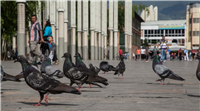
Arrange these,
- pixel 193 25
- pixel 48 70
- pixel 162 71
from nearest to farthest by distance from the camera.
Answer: pixel 48 70 < pixel 162 71 < pixel 193 25

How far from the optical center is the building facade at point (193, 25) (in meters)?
114

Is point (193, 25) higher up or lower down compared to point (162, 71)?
higher up

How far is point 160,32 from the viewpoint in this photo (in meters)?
138

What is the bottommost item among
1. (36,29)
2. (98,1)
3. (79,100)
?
(79,100)

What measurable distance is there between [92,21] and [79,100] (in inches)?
1697

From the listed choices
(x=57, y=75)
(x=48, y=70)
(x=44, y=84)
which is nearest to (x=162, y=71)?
(x=57, y=75)

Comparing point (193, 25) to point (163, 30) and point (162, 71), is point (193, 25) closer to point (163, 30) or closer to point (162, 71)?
point (163, 30)

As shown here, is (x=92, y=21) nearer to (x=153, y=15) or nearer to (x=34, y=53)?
(x=34, y=53)

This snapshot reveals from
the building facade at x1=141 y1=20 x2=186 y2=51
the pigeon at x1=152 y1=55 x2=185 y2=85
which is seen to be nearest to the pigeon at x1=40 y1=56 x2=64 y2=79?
the pigeon at x1=152 y1=55 x2=185 y2=85

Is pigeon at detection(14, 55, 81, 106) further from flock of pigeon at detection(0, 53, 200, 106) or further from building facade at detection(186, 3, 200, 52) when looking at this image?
building facade at detection(186, 3, 200, 52)

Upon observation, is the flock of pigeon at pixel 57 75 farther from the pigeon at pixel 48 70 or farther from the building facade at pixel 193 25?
the building facade at pixel 193 25

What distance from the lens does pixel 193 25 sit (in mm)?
116000

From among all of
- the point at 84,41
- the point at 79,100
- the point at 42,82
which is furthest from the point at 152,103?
the point at 84,41

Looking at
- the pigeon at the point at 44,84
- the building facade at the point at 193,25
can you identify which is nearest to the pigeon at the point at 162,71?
the pigeon at the point at 44,84
